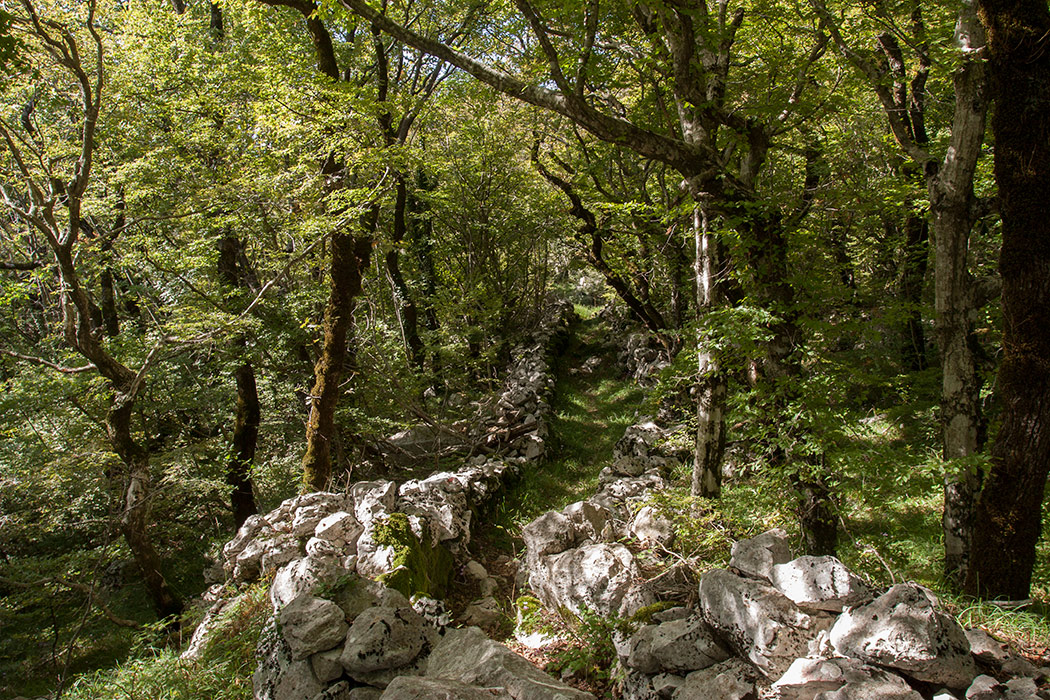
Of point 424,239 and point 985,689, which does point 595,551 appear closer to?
point 985,689

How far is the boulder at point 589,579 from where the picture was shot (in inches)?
165

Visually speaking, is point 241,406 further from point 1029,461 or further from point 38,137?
point 1029,461

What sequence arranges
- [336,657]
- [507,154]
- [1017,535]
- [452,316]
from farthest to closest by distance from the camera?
[507,154] < [452,316] < [1017,535] < [336,657]

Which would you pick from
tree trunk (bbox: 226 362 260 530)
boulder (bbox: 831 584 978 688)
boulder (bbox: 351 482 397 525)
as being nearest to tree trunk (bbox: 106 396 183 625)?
tree trunk (bbox: 226 362 260 530)

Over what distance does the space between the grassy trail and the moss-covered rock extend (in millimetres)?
1651

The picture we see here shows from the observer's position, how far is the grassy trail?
8.07m

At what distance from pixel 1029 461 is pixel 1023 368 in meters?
0.59

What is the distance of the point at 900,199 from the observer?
6.21 meters

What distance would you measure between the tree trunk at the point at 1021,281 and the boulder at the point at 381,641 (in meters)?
3.75

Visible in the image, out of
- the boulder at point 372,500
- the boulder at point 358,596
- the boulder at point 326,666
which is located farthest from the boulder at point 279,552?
the boulder at point 326,666

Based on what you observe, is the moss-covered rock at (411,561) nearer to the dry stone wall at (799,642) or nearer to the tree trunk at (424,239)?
the dry stone wall at (799,642)

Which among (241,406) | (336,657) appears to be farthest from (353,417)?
(336,657)

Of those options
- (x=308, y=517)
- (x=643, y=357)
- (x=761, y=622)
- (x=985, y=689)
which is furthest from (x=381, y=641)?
(x=643, y=357)

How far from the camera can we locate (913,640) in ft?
7.59
